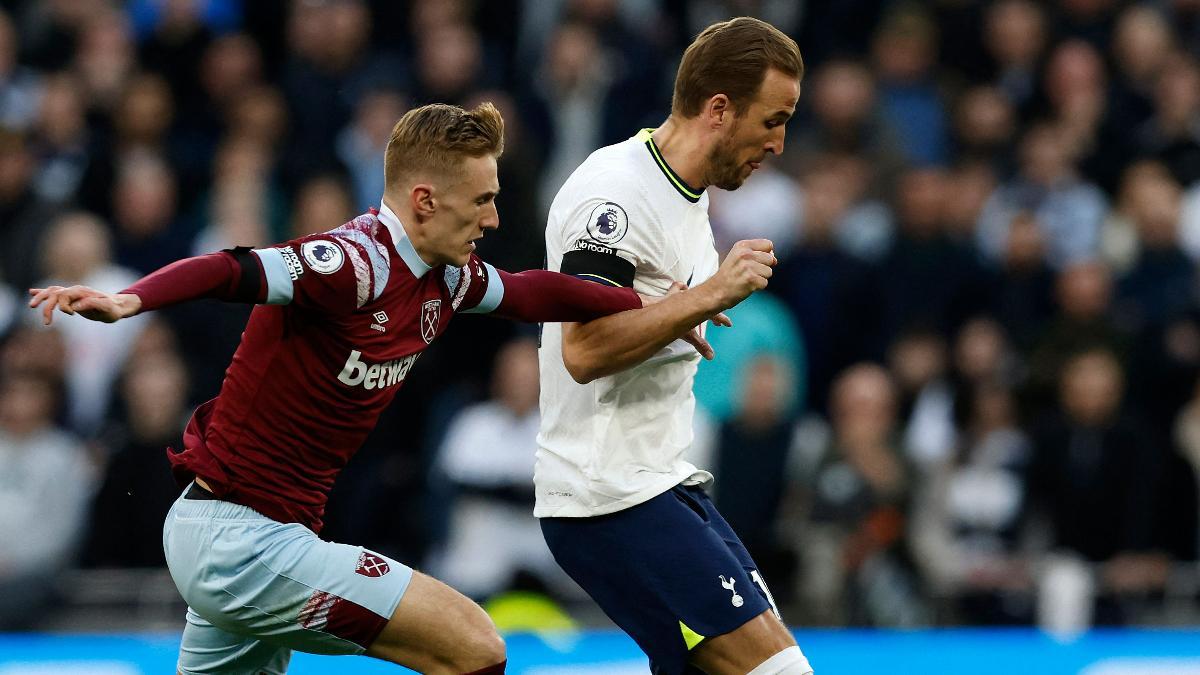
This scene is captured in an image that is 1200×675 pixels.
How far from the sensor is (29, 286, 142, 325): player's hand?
14.0 feet

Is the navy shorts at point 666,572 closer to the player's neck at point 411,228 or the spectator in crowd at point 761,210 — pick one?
the player's neck at point 411,228

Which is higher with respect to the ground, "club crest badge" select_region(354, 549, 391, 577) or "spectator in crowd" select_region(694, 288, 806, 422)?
"spectator in crowd" select_region(694, 288, 806, 422)

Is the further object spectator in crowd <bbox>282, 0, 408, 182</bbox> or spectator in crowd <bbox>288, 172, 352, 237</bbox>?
spectator in crowd <bbox>282, 0, 408, 182</bbox>

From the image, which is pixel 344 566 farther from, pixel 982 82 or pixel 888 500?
pixel 982 82

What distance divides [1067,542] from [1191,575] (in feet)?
2.09

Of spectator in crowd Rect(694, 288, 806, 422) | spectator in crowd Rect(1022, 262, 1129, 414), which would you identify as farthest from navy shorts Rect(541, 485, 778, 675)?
spectator in crowd Rect(1022, 262, 1129, 414)

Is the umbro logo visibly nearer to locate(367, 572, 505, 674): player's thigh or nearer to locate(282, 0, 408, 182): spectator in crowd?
locate(367, 572, 505, 674): player's thigh

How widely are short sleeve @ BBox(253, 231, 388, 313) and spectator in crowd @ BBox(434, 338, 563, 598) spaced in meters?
4.10

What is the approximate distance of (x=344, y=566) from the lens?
A: 4.96 m

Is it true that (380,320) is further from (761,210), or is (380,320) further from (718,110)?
(761,210)

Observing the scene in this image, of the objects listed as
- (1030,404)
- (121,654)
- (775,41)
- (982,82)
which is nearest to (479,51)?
(982,82)

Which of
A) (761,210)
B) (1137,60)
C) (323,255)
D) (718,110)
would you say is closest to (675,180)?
(718,110)

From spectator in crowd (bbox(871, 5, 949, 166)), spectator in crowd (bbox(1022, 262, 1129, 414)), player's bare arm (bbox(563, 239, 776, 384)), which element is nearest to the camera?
player's bare arm (bbox(563, 239, 776, 384))

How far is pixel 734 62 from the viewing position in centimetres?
530
